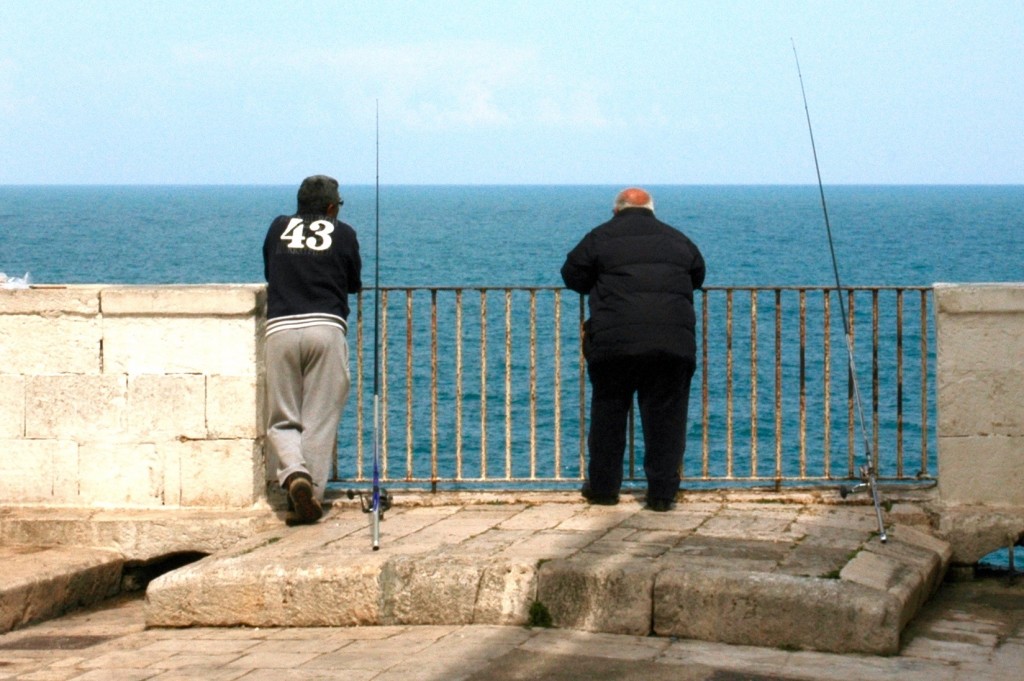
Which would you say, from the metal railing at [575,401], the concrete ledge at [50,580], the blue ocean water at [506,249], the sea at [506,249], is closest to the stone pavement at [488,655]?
the concrete ledge at [50,580]

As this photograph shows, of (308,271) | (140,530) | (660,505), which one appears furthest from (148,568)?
(660,505)

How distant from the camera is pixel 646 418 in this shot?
8398mm

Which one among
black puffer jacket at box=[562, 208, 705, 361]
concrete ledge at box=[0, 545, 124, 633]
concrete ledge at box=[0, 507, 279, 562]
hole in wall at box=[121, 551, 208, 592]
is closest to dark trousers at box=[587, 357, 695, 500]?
black puffer jacket at box=[562, 208, 705, 361]

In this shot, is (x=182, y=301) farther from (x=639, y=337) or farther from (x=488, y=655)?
(x=488, y=655)

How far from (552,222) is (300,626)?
11062 centimetres

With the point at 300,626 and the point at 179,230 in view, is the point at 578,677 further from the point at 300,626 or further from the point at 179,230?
the point at 179,230

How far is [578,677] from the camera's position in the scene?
5.96 metres

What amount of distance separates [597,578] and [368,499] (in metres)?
2.22

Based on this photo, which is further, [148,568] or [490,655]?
[148,568]

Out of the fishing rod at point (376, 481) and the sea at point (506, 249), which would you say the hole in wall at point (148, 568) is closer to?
the fishing rod at point (376, 481)

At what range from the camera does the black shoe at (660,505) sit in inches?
329

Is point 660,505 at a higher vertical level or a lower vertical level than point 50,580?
higher

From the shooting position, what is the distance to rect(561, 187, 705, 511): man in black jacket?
27.0 ft

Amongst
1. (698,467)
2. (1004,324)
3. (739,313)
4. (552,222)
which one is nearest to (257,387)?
(1004,324)
